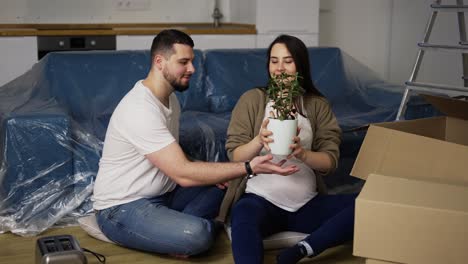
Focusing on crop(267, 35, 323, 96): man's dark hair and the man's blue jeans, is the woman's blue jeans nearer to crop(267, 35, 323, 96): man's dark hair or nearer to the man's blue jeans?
the man's blue jeans

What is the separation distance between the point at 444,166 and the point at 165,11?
11.7ft

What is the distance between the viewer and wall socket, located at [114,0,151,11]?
5547mm

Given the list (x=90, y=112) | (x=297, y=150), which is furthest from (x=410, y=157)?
(x=90, y=112)

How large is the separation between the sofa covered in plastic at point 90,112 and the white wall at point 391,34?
3.93 feet

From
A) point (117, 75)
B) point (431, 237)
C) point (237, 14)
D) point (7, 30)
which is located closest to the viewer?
point (431, 237)

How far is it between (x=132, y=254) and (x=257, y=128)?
2.37ft

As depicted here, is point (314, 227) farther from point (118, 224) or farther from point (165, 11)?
point (165, 11)

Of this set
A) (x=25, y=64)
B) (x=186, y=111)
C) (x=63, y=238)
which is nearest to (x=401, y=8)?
(x=186, y=111)

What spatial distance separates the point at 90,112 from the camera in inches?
155

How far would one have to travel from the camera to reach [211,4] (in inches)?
227

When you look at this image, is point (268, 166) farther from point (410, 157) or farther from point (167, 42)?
point (167, 42)

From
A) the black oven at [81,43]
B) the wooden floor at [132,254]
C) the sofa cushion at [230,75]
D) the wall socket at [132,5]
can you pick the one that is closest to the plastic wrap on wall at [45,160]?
the wooden floor at [132,254]

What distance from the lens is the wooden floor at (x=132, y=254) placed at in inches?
120

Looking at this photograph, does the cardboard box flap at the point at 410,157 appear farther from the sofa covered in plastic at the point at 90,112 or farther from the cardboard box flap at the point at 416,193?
the sofa covered in plastic at the point at 90,112
